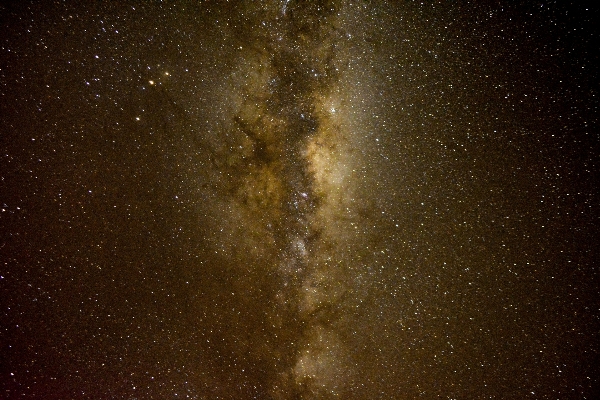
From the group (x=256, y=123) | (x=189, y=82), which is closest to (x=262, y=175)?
(x=256, y=123)

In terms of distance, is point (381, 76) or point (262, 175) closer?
point (381, 76)

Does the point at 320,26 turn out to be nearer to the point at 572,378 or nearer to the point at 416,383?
the point at 416,383

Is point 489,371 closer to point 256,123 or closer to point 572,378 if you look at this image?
point 572,378

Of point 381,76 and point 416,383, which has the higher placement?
point 381,76

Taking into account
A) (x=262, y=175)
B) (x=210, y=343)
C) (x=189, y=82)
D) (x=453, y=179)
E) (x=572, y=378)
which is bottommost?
(x=572, y=378)

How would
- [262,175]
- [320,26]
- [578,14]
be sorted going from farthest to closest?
1. [262,175]
2. [320,26]
3. [578,14]

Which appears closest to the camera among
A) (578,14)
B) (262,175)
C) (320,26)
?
(578,14)

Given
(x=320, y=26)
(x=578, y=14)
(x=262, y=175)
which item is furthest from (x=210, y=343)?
(x=578, y=14)
